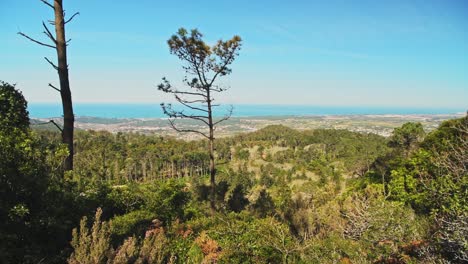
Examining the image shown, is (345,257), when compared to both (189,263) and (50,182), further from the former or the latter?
(50,182)

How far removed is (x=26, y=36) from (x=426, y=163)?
2043cm

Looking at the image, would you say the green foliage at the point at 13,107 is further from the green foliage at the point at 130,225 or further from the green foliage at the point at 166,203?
Answer: the green foliage at the point at 166,203

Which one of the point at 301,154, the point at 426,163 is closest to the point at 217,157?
the point at 301,154

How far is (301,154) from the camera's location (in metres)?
82.6

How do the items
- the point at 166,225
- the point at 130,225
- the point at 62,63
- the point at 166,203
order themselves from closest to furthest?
1. the point at 62,63
2. the point at 130,225
3. the point at 166,225
4. the point at 166,203

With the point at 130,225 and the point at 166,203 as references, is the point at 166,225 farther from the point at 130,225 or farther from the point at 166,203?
the point at 166,203

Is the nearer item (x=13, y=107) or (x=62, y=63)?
(x=62, y=63)

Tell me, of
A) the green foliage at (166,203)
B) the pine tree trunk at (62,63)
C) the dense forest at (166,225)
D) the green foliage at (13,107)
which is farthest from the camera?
the green foliage at (166,203)

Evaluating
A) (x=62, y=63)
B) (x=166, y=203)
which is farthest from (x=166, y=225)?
(x=62, y=63)

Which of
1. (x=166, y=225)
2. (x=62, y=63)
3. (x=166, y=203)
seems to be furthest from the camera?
(x=166, y=203)

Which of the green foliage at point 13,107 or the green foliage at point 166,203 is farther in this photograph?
the green foliage at point 166,203

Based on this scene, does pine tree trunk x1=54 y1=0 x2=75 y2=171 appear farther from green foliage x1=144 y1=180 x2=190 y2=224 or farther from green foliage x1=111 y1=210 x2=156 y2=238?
green foliage x1=144 y1=180 x2=190 y2=224

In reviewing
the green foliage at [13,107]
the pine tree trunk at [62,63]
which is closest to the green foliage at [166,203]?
the green foliage at [13,107]

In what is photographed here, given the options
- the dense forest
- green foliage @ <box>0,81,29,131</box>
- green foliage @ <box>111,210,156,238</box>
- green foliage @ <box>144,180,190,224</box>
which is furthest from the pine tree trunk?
green foliage @ <box>144,180,190,224</box>
